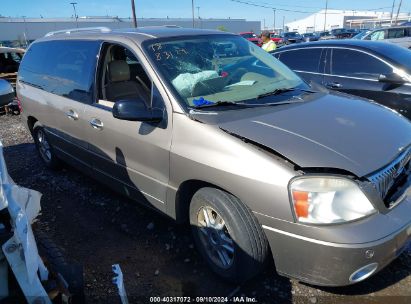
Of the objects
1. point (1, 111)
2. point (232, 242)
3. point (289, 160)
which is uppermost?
point (289, 160)

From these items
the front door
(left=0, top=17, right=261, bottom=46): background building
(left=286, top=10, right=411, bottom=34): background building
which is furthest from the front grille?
(left=286, top=10, right=411, bottom=34): background building

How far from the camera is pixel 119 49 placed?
3.73 metres

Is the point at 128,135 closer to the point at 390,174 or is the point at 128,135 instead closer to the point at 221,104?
the point at 221,104

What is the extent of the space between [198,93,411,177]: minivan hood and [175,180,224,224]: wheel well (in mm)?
508

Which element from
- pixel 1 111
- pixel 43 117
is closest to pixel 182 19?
pixel 1 111

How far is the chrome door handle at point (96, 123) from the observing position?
11.7ft

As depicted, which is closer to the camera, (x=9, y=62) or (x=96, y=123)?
(x=96, y=123)

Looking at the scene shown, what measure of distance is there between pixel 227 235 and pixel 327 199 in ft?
2.74

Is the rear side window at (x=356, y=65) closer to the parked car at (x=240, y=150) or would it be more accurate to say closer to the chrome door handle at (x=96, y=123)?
the parked car at (x=240, y=150)

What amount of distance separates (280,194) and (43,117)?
3.65 meters

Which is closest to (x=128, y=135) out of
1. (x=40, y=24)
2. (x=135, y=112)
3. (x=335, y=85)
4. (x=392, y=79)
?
(x=135, y=112)

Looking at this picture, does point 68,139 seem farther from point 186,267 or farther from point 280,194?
point 280,194

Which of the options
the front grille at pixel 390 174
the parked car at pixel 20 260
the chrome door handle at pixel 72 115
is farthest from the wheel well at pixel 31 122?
the front grille at pixel 390 174

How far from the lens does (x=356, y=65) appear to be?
5.46 meters
